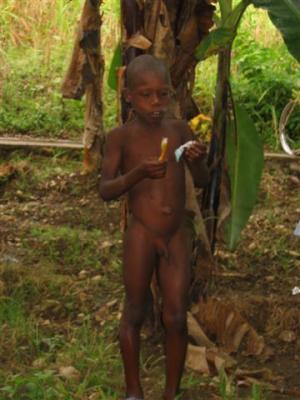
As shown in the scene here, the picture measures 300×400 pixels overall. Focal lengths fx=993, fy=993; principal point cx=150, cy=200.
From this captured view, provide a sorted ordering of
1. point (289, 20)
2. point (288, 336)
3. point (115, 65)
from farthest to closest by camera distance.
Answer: point (115, 65)
point (288, 336)
point (289, 20)

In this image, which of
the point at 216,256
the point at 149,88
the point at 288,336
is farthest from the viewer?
the point at 216,256

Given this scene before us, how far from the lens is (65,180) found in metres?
6.44

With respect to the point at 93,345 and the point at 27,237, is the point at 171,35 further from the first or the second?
the point at 27,237

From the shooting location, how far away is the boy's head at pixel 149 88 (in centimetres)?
329

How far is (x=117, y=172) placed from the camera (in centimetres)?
341

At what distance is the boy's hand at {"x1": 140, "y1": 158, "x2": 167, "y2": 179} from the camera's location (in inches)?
124

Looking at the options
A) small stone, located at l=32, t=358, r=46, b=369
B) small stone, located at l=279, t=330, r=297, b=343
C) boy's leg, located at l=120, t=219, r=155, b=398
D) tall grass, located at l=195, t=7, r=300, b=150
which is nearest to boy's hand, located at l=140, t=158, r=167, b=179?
boy's leg, located at l=120, t=219, r=155, b=398

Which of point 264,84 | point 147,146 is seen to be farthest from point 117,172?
point 264,84

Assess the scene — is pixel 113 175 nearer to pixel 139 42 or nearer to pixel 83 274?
pixel 139 42

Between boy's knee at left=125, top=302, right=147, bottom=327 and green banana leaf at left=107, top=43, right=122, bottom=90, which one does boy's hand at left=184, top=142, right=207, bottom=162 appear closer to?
boy's knee at left=125, top=302, right=147, bottom=327

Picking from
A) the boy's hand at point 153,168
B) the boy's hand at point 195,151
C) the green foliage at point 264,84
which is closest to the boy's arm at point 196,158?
the boy's hand at point 195,151

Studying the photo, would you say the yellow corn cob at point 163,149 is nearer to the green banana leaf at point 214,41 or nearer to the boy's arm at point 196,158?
the boy's arm at point 196,158

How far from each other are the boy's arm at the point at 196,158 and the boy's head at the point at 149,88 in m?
0.16

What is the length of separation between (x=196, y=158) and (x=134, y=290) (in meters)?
0.53
